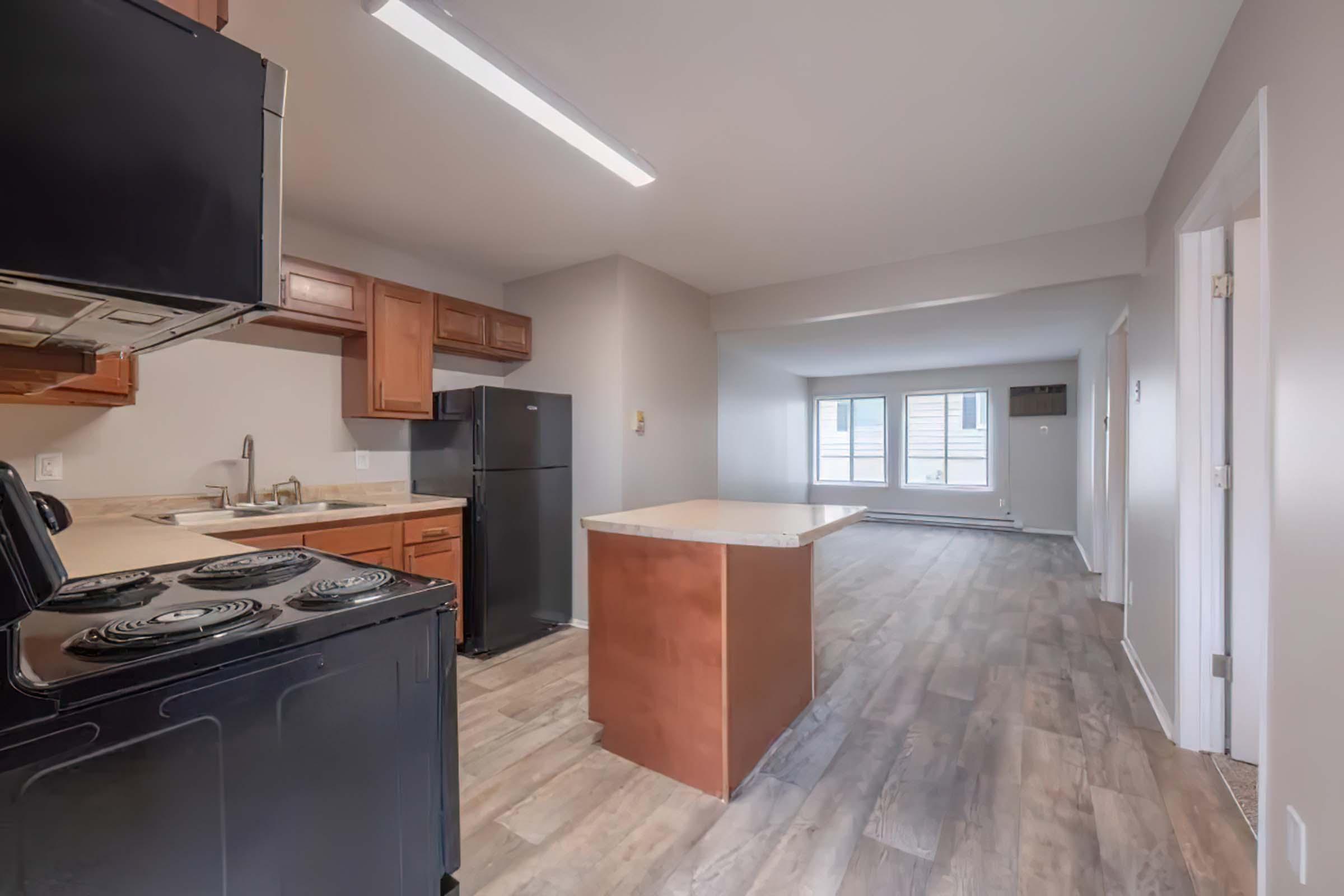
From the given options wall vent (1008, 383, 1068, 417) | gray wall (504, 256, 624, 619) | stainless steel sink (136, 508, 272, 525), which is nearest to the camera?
stainless steel sink (136, 508, 272, 525)

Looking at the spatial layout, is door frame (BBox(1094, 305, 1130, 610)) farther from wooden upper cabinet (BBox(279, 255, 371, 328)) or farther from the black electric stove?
wooden upper cabinet (BBox(279, 255, 371, 328))

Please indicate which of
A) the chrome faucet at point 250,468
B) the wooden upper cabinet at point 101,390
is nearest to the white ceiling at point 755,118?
the wooden upper cabinet at point 101,390

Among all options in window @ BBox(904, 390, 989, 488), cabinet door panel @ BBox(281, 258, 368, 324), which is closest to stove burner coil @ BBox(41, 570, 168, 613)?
cabinet door panel @ BBox(281, 258, 368, 324)

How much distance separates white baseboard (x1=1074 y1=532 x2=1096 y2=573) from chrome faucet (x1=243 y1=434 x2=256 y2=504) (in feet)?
22.1

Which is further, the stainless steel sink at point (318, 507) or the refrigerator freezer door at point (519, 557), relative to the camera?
the refrigerator freezer door at point (519, 557)

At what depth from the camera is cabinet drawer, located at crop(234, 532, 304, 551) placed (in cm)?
238

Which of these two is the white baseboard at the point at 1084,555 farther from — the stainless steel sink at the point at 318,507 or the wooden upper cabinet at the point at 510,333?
the stainless steel sink at the point at 318,507

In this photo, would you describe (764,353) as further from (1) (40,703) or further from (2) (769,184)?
(1) (40,703)

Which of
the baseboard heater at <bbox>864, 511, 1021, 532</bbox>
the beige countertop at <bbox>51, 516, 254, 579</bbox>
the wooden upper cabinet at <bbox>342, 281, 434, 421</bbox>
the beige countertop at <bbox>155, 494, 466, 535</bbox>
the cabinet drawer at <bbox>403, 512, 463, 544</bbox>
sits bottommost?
the baseboard heater at <bbox>864, 511, 1021, 532</bbox>

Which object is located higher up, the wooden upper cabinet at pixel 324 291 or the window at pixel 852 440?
the wooden upper cabinet at pixel 324 291

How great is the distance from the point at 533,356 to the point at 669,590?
2.64 meters

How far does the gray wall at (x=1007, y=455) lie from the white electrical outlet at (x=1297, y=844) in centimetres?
710

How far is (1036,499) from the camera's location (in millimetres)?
7449

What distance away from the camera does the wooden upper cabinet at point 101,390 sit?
A: 7.14 ft
